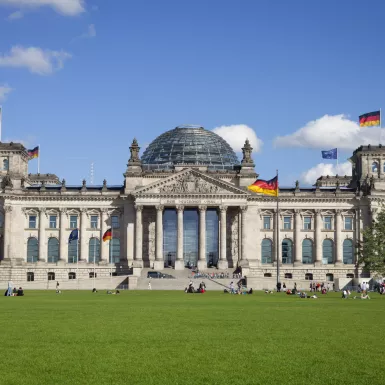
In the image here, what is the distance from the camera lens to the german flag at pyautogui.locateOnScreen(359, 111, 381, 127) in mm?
114600

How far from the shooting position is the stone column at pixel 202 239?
123 meters

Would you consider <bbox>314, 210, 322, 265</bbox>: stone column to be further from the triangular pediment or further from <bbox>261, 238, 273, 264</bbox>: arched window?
the triangular pediment

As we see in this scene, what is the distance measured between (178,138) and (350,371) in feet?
404

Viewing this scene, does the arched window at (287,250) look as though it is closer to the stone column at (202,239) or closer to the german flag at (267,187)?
the stone column at (202,239)

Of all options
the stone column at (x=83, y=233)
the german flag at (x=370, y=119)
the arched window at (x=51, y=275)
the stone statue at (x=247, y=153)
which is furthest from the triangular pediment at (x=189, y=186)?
the german flag at (x=370, y=119)

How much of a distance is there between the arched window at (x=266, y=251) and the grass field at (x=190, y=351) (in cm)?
9436

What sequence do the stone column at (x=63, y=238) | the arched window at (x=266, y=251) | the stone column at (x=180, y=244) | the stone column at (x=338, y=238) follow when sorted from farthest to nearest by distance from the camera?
the arched window at (x=266, y=251) < the stone column at (x=338, y=238) < the stone column at (x=63, y=238) < the stone column at (x=180, y=244)

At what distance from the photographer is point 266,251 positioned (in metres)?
132

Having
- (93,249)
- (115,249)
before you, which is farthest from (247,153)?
(93,249)

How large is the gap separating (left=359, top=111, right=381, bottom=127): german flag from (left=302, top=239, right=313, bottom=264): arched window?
26.7 m

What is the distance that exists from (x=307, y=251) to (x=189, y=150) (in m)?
30.2

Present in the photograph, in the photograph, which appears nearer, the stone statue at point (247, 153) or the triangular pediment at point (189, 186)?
Result: the triangular pediment at point (189, 186)

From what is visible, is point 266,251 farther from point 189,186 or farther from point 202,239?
point 189,186

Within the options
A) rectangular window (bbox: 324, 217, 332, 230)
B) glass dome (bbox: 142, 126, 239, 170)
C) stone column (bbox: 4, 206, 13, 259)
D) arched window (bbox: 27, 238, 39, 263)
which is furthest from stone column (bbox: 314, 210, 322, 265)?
stone column (bbox: 4, 206, 13, 259)
